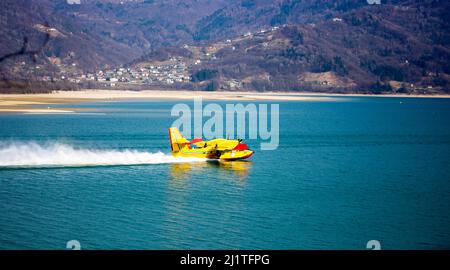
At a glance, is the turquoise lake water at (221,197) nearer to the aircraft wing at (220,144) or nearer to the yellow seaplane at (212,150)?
the yellow seaplane at (212,150)

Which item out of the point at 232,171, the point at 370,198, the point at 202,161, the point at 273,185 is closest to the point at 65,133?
the point at 202,161

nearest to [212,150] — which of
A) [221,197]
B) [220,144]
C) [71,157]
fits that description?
[220,144]

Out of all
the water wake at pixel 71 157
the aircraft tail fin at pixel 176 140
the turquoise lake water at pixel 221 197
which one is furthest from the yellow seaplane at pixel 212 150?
the turquoise lake water at pixel 221 197

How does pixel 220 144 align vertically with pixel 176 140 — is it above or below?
below

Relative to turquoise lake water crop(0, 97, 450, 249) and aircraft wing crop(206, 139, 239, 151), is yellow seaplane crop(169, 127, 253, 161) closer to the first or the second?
aircraft wing crop(206, 139, 239, 151)

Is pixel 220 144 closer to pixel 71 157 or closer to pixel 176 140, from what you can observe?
pixel 176 140
